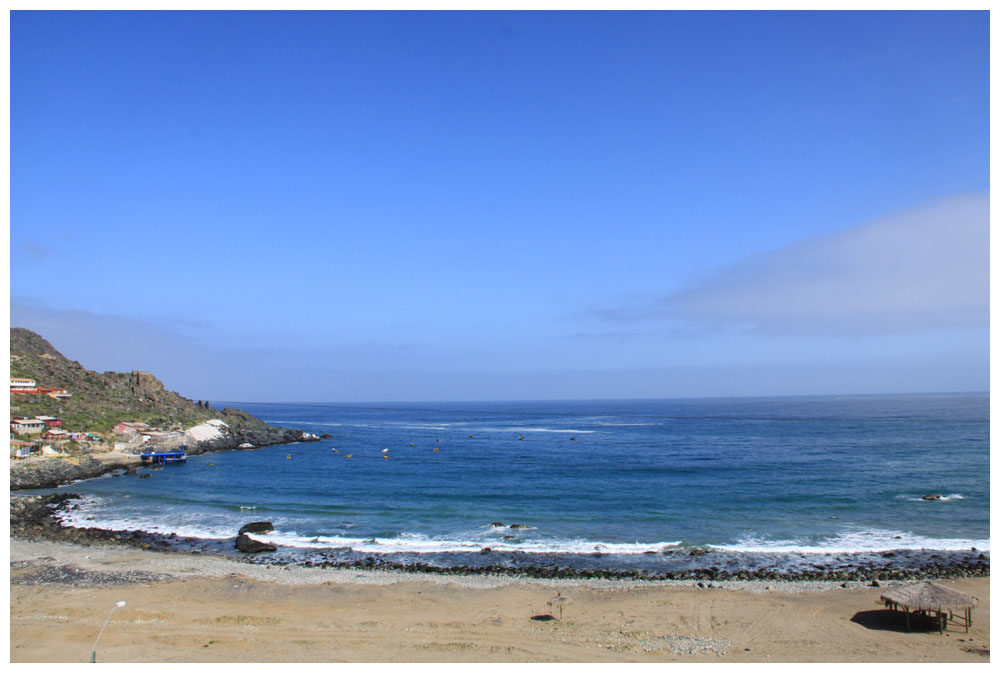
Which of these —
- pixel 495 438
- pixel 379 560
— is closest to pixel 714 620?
pixel 379 560

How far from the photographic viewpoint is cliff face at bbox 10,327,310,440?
250ft

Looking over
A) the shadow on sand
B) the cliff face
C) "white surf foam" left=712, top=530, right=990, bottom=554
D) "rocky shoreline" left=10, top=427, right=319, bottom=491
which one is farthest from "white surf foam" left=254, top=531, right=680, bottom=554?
the cliff face

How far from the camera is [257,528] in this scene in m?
39.0

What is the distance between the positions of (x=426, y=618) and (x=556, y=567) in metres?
9.31

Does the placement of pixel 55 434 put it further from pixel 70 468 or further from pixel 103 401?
pixel 103 401

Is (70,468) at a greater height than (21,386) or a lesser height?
lesser

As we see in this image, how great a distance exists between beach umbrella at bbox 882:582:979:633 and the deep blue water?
11158 mm

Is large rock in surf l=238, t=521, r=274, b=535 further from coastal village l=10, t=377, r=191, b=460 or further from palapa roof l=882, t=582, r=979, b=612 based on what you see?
palapa roof l=882, t=582, r=979, b=612

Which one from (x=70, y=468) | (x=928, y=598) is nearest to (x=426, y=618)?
(x=928, y=598)

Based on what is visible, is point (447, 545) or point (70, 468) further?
point (70, 468)

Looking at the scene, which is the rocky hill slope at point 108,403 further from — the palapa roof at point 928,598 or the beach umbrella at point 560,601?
the palapa roof at point 928,598

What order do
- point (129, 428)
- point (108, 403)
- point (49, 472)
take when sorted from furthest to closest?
point (108, 403)
point (129, 428)
point (49, 472)

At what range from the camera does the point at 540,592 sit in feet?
92.9

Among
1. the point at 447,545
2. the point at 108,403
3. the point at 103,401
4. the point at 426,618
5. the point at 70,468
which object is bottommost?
the point at 447,545
